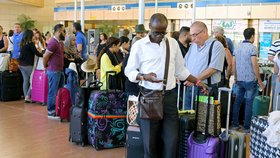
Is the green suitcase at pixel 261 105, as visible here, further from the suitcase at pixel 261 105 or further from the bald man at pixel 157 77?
the bald man at pixel 157 77

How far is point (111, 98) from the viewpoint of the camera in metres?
4.55

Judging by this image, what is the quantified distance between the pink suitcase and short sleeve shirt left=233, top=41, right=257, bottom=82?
3706 mm

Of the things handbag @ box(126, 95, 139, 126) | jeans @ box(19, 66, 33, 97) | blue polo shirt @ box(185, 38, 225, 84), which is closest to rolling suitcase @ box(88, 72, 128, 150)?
handbag @ box(126, 95, 139, 126)

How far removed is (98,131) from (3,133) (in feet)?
5.41

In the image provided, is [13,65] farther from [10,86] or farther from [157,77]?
[157,77]

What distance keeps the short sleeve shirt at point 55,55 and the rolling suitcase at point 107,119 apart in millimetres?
1781

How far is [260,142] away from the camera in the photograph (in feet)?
10.5

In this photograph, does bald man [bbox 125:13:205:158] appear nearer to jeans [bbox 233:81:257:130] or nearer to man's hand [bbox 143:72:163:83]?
man's hand [bbox 143:72:163:83]

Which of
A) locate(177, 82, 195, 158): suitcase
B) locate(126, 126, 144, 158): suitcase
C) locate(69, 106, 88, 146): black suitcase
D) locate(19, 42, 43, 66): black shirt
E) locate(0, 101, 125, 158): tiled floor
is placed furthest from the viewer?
locate(19, 42, 43, 66): black shirt

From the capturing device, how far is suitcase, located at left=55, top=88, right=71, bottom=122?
600 cm

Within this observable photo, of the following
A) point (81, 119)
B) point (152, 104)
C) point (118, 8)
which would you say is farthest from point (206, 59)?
point (118, 8)

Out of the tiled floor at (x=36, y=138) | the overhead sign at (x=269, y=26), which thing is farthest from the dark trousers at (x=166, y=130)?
the overhead sign at (x=269, y=26)

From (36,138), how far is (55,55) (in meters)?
1.58

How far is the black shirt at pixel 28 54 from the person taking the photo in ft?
23.7
